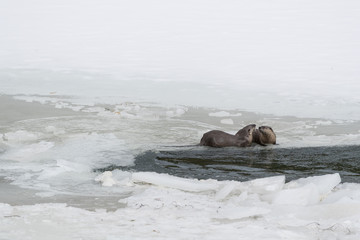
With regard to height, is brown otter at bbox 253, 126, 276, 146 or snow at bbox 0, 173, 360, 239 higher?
brown otter at bbox 253, 126, 276, 146

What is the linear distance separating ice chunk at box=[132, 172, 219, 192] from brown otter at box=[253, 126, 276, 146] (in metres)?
2.30

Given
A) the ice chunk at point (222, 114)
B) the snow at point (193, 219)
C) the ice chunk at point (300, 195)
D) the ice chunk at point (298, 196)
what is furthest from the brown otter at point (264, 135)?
the ice chunk at point (298, 196)

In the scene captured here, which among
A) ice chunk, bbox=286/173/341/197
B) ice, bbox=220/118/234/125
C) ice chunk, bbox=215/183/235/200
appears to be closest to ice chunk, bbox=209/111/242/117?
ice, bbox=220/118/234/125

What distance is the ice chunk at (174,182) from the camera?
511cm

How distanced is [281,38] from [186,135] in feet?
33.8

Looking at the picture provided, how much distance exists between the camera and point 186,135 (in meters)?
8.00

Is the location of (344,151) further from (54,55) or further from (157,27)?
(157,27)

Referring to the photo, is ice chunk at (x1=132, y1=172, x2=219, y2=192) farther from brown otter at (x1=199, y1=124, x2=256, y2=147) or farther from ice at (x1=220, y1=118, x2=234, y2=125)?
ice at (x1=220, y1=118, x2=234, y2=125)

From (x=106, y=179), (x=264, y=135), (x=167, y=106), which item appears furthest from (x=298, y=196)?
(x=167, y=106)

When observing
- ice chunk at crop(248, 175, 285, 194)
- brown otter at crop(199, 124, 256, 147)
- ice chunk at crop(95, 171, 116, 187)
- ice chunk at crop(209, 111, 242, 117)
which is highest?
ice chunk at crop(209, 111, 242, 117)

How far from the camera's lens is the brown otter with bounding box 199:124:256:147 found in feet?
24.1

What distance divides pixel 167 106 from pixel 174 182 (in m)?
4.89

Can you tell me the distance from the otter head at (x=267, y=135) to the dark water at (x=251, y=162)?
19 cm

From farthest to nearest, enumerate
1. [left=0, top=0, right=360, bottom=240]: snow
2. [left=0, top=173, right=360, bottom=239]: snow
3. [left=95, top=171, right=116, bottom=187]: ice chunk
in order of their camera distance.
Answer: [left=95, top=171, right=116, bottom=187]: ice chunk → [left=0, top=0, right=360, bottom=240]: snow → [left=0, top=173, right=360, bottom=239]: snow
